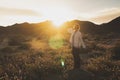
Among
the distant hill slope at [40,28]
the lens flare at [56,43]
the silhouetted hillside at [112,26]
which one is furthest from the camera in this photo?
the distant hill slope at [40,28]

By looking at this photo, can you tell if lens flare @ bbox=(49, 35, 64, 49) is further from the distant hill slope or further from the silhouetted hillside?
the distant hill slope

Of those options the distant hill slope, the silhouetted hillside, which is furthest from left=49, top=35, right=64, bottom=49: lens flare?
the distant hill slope

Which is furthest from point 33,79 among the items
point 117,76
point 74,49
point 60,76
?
point 117,76

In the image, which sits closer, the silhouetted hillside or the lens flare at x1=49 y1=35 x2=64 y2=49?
the lens flare at x1=49 y1=35 x2=64 y2=49

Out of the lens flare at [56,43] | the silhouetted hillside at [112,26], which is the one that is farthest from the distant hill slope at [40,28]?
the lens flare at [56,43]

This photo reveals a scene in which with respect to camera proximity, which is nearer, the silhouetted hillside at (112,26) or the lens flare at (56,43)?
the lens flare at (56,43)

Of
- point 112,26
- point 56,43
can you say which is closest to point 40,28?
point 112,26

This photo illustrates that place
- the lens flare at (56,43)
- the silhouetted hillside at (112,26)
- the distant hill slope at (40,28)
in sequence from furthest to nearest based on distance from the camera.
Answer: the distant hill slope at (40,28) → the silhouetted hillside at (112,26) → the lens flare at (56,43)

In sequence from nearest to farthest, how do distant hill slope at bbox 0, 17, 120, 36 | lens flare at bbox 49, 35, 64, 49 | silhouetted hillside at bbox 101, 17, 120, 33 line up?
lens flare at bbox 49, 35, 64, 49 < silhouetted hillside at bbox 101, 17, 120, 33 < distant hill slope at bbox 0, 17, 120, 36

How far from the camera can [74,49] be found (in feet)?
41.1

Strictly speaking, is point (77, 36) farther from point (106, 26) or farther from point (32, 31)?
point (32, 31)

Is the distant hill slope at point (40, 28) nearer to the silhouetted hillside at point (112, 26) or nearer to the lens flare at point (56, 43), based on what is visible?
the silhouetted hillside at point (112, 26)

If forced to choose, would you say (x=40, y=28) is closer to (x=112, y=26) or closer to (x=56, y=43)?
(x=112, y=26)

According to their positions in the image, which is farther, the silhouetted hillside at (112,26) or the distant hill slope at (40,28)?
the distant hill slope at (40,28)
